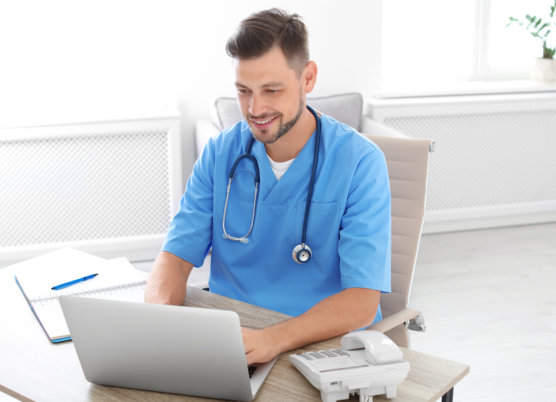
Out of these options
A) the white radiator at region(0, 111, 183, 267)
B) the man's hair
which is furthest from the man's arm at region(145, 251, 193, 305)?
the white radiator at region(0, 111, 183, 267)

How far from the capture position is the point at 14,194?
3.13 m

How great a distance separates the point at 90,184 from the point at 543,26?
2.35 meters

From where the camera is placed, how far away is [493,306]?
116 inches

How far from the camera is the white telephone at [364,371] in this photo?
109cm

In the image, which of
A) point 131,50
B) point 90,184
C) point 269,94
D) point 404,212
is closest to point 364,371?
point 269,94

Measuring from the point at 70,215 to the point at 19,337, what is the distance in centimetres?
194

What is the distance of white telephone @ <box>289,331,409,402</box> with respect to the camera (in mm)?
1090

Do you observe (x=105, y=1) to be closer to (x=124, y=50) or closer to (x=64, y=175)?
(x=124, y=50)

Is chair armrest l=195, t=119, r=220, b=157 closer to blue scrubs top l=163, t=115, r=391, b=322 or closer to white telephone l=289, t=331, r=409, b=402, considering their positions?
blue scrubs top l=163, t=115, r=391, b=322

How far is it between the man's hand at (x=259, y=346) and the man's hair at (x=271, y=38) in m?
0.58

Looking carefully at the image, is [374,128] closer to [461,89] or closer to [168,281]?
[461,89]

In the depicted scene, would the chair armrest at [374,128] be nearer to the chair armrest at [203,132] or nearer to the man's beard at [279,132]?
the chair armrest at [203,132]

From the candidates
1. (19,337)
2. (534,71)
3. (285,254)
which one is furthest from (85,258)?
(534,71)

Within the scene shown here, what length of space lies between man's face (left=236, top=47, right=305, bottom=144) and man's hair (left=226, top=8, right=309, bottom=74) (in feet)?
0.05
